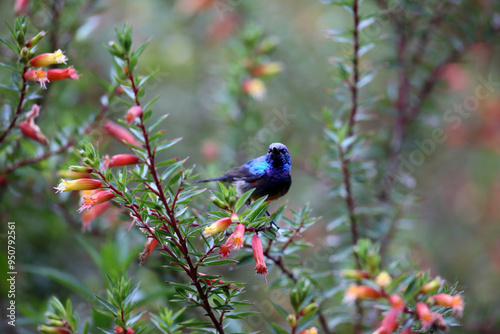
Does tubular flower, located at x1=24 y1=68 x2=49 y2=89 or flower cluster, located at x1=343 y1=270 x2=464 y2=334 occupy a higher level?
tubular flower, located at x1=24 y1=68 x2=49 y2=89

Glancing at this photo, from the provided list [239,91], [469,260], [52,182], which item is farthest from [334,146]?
[469,260]

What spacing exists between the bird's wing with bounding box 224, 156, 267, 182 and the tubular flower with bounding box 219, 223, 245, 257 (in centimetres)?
76

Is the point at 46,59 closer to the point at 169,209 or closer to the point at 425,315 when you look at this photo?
the point at 169,209

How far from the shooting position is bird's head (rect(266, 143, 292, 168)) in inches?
92.5

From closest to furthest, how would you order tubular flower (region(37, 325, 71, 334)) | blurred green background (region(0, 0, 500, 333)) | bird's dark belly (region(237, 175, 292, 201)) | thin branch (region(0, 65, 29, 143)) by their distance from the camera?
tubular flower (region(37, 325, 71, 334)) < thin branch (region(0, 65, 29, 143)) < bird's dark belly (region(237, 175, 292, 201)) < blurred green background (region(0, 0, 500, 333))

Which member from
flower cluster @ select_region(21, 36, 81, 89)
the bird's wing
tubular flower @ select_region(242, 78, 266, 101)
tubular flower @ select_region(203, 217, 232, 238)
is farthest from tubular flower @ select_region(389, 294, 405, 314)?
tubular flower @ select_region(242, 78, 266, 101)

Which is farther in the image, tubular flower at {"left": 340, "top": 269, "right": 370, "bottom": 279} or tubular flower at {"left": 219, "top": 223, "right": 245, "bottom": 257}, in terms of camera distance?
tubular flower at {"left": 219, "top": 223, "right": 245, "bottom": 257}

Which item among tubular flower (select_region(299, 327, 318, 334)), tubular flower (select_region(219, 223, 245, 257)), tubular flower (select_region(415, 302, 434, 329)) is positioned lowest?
tubular flower (select_region(299, 327, 318, 334))

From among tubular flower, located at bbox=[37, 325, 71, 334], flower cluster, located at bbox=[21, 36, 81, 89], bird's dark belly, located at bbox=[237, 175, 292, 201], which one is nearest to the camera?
tubular flower, located at bbox=[37, 325, 71, 334]

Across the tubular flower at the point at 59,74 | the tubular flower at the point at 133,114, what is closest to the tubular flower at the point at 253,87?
the tubular flower at the point at 59,74

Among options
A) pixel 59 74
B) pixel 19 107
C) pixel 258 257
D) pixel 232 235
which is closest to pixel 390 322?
pixel 258 257

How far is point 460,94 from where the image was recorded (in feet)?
18.4

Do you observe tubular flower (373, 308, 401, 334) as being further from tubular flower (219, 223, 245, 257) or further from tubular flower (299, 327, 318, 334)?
tubular flower (219, 223, 245, 257)

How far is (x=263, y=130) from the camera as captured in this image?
346 cm
